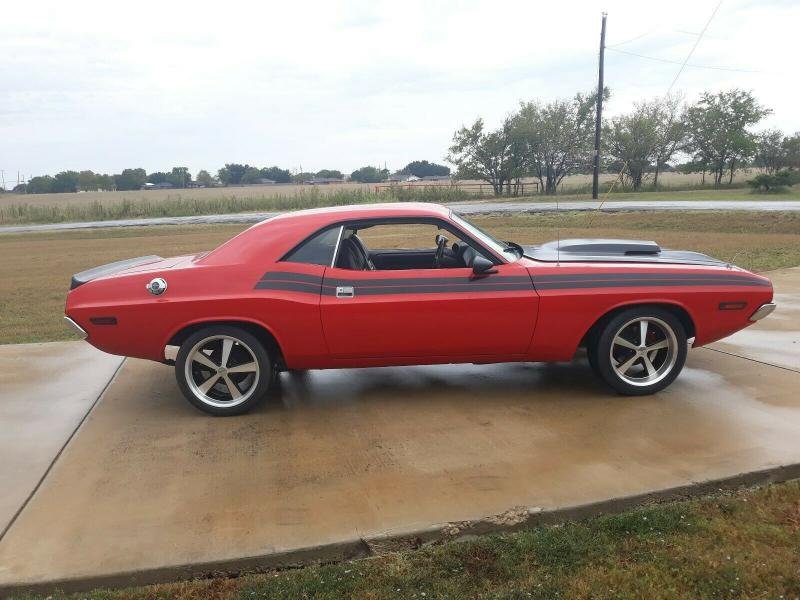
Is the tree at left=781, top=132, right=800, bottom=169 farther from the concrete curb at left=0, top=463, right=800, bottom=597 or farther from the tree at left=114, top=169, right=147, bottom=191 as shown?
the tree at left=114, top=169, right=147, bottom=191

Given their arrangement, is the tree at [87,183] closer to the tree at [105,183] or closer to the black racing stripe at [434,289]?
the tree at [105,183]

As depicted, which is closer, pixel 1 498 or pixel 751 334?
pixel 1 498

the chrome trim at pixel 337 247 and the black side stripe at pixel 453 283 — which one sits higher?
the chrome trim at pixel 337 247

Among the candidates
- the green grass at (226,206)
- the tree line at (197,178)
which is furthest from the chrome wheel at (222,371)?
the tree line at (197,178)

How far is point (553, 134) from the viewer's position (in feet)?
145

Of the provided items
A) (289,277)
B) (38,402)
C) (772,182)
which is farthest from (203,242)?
(772,182)

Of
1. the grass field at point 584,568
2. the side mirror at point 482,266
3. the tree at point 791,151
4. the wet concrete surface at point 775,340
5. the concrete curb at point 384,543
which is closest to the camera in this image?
the grass field at point 584,568

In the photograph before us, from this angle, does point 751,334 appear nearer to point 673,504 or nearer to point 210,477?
point 673,504

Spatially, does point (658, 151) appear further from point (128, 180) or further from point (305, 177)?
point (128, 180)

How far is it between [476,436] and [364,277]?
4.16 ft

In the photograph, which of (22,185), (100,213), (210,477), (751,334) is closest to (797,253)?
(751,334)

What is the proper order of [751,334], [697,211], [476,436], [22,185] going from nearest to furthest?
[476,436]
[751,334]
[697,211]
[22,185]

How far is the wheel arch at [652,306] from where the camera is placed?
176 inches

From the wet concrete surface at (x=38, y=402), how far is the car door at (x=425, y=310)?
1850mm
